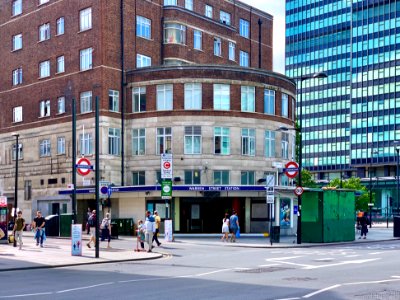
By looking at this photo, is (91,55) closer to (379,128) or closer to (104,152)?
(104,152)

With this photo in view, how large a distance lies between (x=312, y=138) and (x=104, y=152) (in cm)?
10000

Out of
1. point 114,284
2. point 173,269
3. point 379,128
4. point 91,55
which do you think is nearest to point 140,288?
point 114,284

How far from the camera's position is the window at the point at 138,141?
5234 cm

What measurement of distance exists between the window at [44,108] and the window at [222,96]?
577 inches

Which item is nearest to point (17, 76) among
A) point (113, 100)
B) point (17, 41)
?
point (17, 41)

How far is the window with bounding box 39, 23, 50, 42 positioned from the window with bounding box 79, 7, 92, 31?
15.0 ft

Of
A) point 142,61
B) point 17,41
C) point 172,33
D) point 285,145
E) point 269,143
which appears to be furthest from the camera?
point 17,41

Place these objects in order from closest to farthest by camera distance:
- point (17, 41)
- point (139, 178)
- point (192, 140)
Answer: point (192, 140) < point (139, 178) < point (17, 41)

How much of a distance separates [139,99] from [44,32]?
1167 centimetres

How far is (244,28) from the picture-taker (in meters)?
66.6

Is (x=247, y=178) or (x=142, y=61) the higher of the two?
(x=142, y=61)

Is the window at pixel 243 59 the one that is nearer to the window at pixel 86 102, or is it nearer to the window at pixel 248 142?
the window at pixel 248 142

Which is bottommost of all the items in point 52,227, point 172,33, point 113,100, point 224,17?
point 52,227

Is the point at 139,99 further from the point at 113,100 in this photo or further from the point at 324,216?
the point at 324,216
